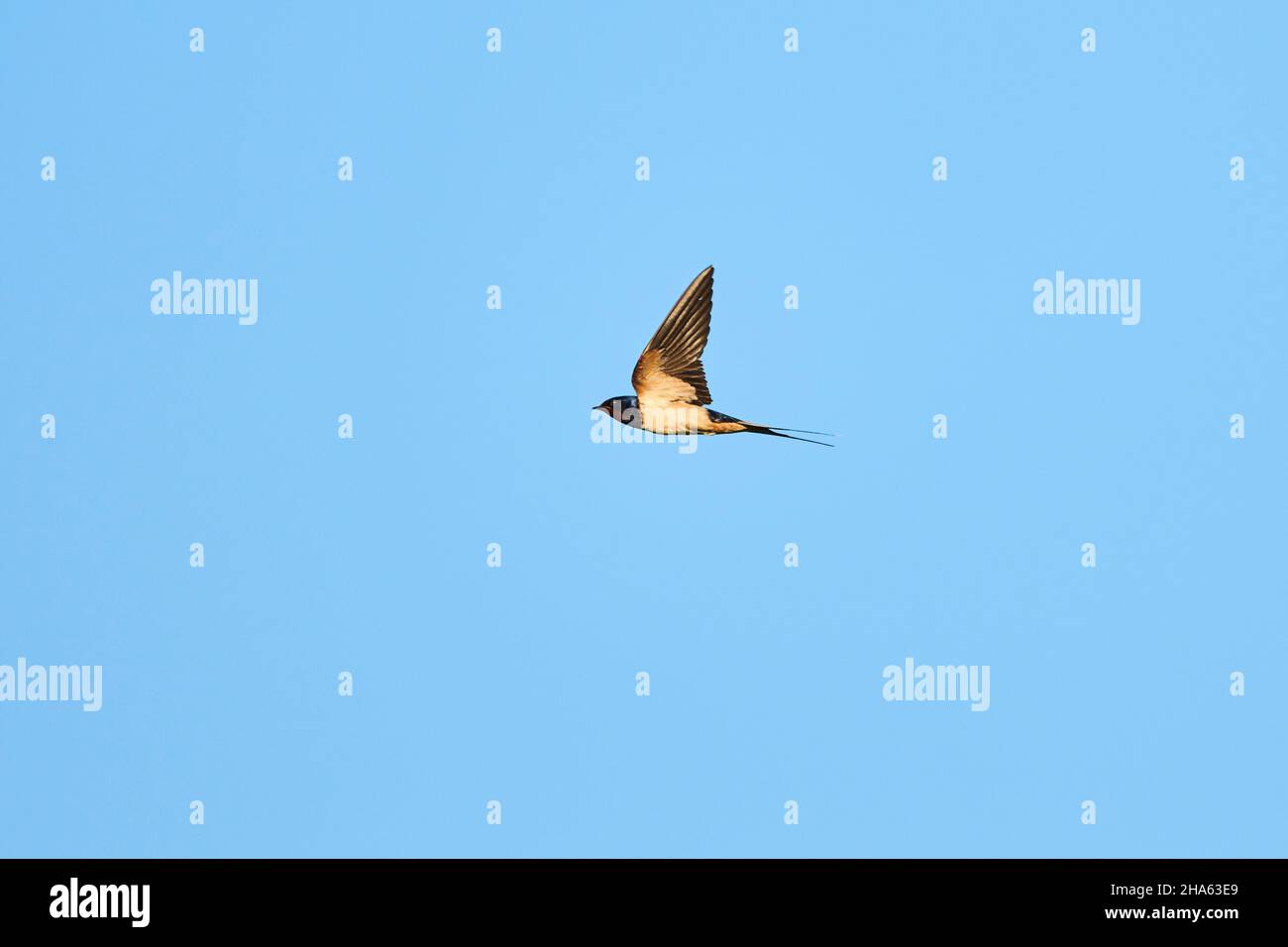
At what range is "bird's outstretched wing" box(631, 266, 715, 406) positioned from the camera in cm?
1686

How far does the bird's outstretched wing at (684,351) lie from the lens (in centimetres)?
1686

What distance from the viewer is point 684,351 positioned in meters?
16.9

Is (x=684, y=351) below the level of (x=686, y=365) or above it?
above
